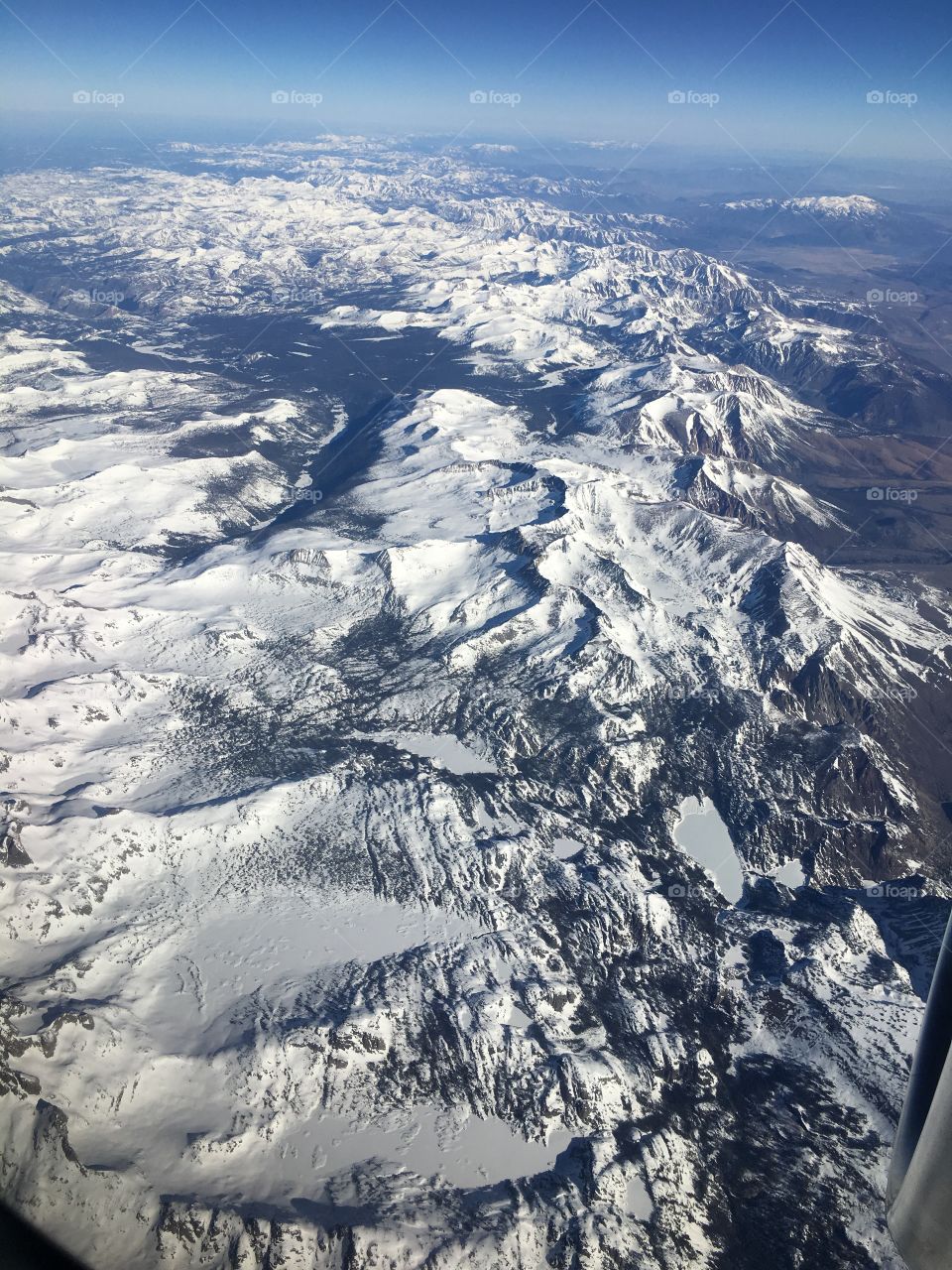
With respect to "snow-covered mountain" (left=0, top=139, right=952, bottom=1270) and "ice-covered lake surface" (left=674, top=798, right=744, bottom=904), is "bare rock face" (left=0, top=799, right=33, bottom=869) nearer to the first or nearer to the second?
"snow-covered mountain" (left=0, top=139, right=952, bottom=1270)

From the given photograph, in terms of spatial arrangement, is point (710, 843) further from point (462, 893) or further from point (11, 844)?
point (11, 844)

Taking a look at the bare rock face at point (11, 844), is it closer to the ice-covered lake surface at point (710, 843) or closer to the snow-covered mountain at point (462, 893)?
the snow-covered mountain at point (462, 893)

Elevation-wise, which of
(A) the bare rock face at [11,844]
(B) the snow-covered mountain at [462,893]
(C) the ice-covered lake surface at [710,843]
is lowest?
(C) the ice-covered lake surface at [710,843]

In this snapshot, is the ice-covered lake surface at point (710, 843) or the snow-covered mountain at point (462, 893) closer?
the snow-covered mountain at point (462, 893)

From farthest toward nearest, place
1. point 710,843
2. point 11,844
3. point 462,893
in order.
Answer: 1. point 710,843
2. point 462,893
3. point 11,844

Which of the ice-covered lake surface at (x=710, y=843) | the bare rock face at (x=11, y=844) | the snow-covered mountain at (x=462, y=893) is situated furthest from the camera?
the ice-covered lake surface at (x=710, y=843)

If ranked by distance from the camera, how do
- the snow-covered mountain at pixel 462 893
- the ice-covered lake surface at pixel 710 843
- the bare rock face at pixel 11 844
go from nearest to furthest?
the snow-covered mountain at pixel 462 893 < the bare rock face at pixel 11 844 < the ice-covered lake surface at pixel 710 843

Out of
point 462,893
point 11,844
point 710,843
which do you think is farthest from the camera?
point 710,843

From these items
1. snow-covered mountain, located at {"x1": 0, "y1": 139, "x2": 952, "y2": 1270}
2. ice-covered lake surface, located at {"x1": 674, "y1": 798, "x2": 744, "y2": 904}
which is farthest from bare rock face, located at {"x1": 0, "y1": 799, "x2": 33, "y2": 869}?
ice-covered lake surface, located at {"x1": 674, "y1": 798, "x2": 744, "y2": 904}

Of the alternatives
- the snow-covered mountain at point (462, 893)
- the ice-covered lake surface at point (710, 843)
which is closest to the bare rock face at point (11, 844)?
the snow-covered mountain at point (462, 893)

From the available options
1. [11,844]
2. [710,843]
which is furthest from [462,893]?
[11,844]
